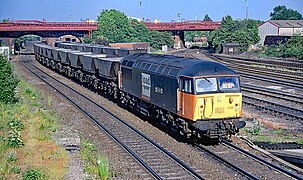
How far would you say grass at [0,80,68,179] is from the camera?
15.9m

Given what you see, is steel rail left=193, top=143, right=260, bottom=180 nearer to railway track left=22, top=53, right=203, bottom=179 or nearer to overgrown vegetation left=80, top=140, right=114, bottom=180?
railway track left=22, top=53, right=203, bottom=179

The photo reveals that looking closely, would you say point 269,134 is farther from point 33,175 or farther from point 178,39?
point 178,39

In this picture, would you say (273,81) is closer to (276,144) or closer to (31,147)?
(276,144)

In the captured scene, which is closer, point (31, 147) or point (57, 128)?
point (31, 147)

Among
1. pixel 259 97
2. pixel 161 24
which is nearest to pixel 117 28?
pixel 161 24

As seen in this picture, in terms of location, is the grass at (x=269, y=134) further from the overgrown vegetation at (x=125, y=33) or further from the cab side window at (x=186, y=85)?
the overgrown vegetation at (x=125, y=33)

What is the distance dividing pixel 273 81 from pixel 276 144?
907 inches

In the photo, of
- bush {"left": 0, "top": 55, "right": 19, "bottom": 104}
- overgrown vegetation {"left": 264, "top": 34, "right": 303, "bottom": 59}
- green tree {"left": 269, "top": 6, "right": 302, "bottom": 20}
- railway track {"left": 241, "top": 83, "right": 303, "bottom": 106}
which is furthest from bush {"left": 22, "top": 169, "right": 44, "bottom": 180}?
green tree {"left": 269, "top": 6, "right": 302, "bottom": 20}

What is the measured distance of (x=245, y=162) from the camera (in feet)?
55.9

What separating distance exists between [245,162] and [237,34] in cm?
7697

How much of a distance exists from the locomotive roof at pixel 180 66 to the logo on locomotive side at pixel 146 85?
35 cm

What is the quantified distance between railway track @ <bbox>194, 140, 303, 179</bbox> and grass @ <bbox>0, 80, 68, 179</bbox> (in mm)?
5728

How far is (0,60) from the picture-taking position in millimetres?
30672

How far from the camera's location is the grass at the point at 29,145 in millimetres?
15948
